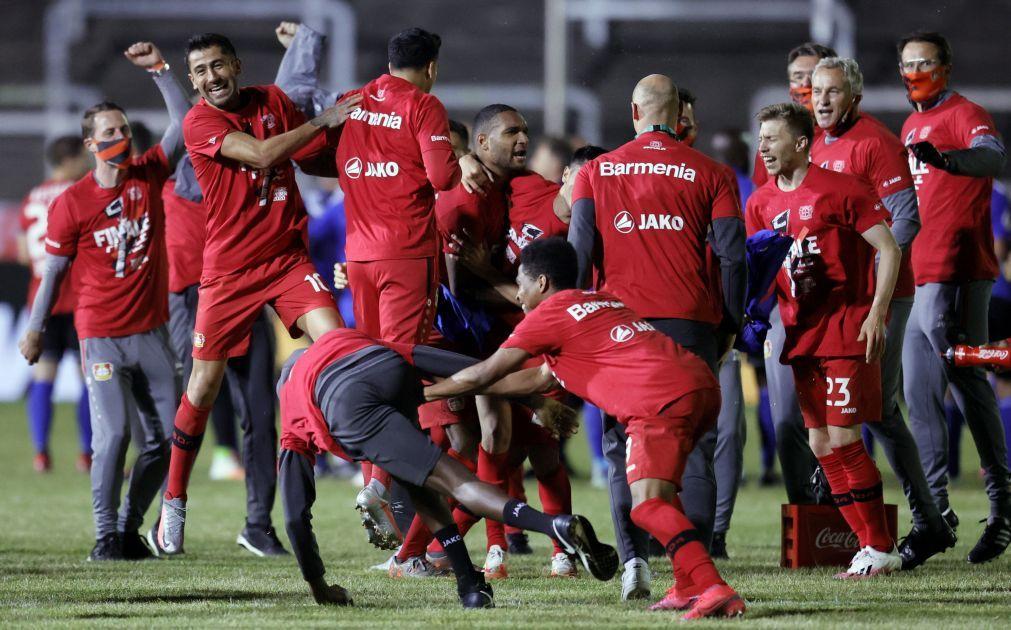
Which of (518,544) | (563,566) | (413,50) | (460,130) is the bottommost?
(518,544)

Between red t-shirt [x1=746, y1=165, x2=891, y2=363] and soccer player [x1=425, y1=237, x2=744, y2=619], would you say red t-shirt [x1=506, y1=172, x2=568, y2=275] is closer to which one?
red t-shirt [x1=746, y1=165, x2=891, y2=363]

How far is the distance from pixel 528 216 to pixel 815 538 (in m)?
2.01

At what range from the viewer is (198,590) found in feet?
20.2

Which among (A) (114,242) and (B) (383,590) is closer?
(B) (383,590)

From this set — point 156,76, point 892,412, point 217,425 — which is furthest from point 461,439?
point 217,425

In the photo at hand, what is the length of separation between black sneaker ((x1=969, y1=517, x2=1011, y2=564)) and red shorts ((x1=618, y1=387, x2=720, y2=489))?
8.21 ft

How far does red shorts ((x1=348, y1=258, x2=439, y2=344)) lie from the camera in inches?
266

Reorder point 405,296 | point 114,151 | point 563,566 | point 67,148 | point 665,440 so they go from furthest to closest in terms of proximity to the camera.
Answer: point 67,148
point 114,151
point 405,296
point 563,566
point 665,440

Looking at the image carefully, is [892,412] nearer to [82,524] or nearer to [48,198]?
[82,524]

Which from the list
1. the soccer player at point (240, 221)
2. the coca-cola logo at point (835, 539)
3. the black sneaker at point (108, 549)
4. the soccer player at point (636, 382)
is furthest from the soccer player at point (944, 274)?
the black sneaker at point (108, 549)

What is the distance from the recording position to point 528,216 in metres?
7.02

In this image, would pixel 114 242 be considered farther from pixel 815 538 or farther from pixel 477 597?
pixel 815 538

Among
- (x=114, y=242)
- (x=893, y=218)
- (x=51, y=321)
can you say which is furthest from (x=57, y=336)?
(x=893, y=218)

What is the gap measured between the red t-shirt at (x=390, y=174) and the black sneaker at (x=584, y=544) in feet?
7.03
